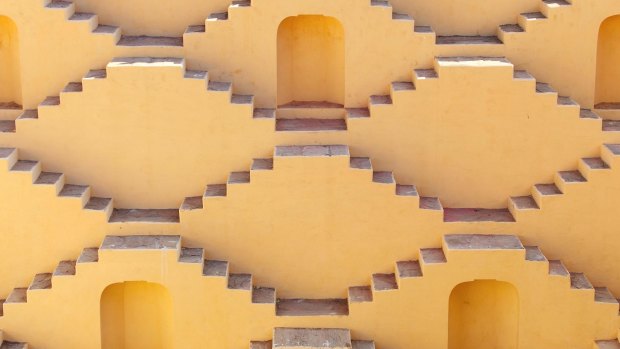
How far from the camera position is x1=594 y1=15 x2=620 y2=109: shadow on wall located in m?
18.0

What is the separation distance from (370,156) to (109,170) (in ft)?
10.2

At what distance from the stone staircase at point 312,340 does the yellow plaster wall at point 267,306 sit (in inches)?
3.4

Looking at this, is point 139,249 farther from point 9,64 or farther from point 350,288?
point 9,64

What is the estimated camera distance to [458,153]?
1736 cm

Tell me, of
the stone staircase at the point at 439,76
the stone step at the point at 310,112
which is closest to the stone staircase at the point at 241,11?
the stone staircase at the point at 439,76

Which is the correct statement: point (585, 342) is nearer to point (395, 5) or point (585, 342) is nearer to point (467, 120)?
point (467, 120)

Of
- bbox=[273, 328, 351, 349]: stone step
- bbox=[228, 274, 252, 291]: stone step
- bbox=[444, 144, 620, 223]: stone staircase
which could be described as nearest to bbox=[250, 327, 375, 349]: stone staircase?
bbox=[273, 328, 351, 349]: stone step

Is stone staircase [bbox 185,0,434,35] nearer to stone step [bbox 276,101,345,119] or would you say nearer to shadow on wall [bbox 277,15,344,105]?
shadow on wall [bbox 277,15,344,105]

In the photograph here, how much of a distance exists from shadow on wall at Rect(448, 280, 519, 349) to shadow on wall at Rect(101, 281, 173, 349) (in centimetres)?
340

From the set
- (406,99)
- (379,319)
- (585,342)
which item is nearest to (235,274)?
(379,319)

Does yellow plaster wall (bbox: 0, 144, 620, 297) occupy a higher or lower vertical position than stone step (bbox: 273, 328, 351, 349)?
higher

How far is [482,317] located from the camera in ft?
57.3

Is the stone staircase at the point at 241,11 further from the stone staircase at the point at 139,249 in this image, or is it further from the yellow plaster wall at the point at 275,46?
the stone staircase at the point at 139,249

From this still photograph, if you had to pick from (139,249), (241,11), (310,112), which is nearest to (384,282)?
(310,112)
